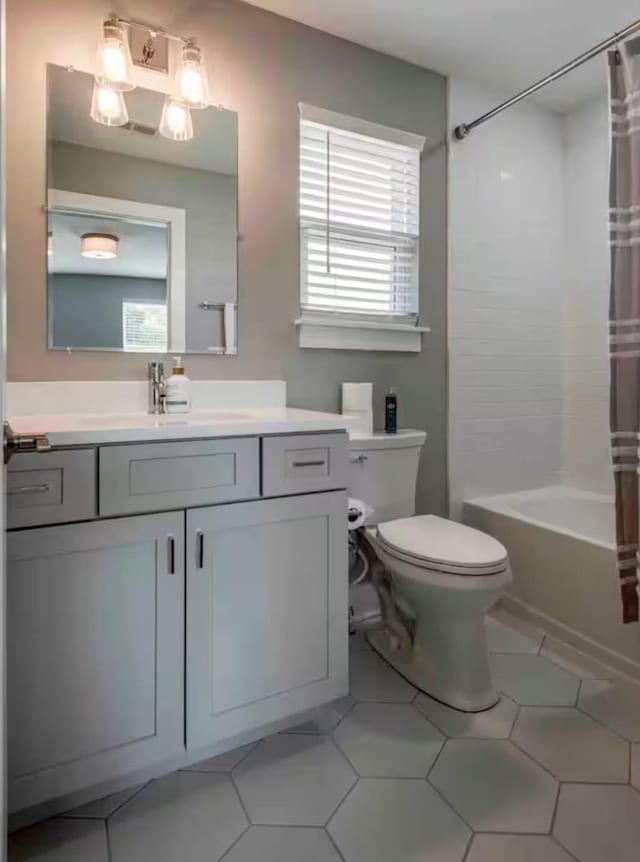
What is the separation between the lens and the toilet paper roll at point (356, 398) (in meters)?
2.08

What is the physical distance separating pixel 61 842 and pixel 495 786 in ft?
3.31

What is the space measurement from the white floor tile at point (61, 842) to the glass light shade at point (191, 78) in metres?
2.05

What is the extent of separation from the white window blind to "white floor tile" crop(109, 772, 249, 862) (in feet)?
4.04

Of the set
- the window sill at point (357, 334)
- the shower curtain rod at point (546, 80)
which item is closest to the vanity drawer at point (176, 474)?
the window sill at point (357, 334)

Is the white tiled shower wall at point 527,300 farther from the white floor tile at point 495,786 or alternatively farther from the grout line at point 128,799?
the grout line at point 128,799

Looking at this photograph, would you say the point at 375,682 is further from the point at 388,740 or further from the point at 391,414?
the point at 391,414

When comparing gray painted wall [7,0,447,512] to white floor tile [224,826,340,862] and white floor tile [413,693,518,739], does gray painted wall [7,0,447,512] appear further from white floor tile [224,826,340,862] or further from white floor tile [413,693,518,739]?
white floor tile [224,826,340,862]

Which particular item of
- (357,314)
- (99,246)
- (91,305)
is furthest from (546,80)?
(91,305)

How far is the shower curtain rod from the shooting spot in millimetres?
1751

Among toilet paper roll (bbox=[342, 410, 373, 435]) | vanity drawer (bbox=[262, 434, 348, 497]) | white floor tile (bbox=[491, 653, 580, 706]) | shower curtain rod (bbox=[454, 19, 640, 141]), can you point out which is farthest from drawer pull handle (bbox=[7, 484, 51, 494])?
shower curtain rod (bbox=[454, 19, 640, 141])

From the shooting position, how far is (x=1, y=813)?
2.88 feet

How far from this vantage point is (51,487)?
1.16m

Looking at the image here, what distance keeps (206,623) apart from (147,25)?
1834 millimetres

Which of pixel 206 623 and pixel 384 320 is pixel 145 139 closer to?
pixel 384 320
